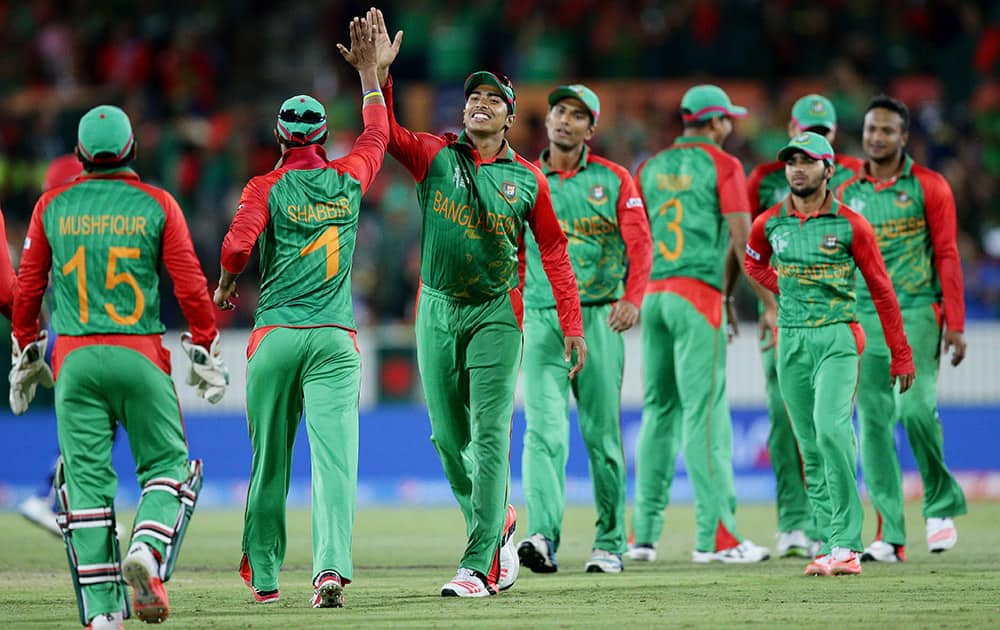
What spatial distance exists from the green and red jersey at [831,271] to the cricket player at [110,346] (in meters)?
4.20

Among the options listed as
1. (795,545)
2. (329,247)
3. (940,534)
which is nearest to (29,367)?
(329,247)

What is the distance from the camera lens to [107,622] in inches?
302

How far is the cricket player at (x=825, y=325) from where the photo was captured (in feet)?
34.0

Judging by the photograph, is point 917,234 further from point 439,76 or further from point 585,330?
point 439,76

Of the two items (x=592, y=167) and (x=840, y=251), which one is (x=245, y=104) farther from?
(x=840, y=251)

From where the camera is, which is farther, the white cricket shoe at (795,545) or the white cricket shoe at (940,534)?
the white cricket shoe at (795,545)

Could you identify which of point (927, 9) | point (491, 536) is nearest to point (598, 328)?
Answer: point (491, 536)

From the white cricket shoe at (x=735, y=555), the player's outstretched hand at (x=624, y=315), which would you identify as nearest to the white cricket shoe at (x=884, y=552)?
the white cricket shoe at (x=735, y=555)

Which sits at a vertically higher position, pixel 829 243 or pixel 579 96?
pixel 579 96

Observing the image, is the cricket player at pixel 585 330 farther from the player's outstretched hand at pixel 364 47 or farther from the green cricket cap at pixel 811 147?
the player's outstretched hand at pixel 364 47

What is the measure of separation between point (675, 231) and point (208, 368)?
4875mm

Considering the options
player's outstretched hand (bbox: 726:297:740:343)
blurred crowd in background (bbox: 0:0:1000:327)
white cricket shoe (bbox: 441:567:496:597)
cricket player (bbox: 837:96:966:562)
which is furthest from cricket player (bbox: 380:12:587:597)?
blurred crowd in background (bbox: 0:0:1000:327)

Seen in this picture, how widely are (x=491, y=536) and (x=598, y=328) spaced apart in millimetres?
2444

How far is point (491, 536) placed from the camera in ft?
30.5
